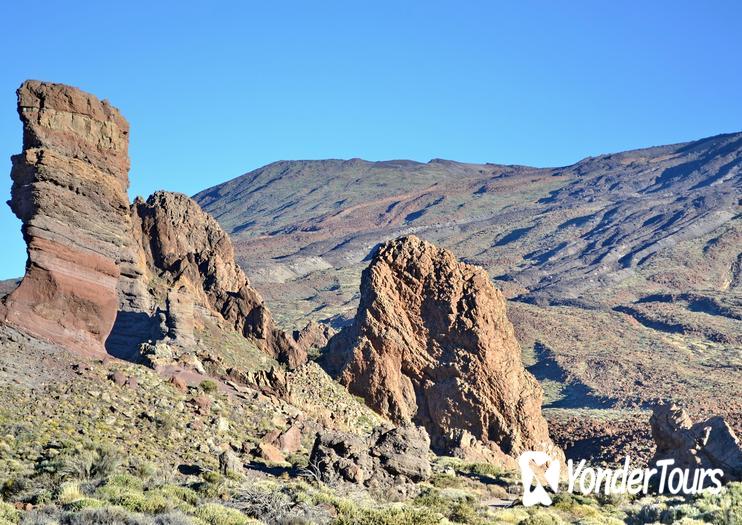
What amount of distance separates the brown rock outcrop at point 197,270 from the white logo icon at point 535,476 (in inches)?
459

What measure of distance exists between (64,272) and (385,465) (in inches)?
414

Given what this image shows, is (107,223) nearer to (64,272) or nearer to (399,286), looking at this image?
(64,272)

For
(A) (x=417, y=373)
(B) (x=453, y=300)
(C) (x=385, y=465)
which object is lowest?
(C) (x=385, y=465)

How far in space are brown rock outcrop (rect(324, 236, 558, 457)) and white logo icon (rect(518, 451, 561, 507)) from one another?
1.02 metres

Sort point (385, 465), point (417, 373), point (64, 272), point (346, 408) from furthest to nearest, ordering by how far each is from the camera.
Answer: point (417, 373), point (346, 408), point (64, 272), point (385, 465)

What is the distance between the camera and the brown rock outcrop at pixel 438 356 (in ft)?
136

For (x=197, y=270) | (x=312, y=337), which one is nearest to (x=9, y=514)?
(x=197, y=270)

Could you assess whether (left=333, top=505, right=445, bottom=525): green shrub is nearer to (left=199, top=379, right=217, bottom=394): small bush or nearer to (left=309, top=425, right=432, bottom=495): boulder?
(left=309, top=425, right=432, bottom=495): boulder

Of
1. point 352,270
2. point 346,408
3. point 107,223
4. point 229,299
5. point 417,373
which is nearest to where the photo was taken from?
point 107,223

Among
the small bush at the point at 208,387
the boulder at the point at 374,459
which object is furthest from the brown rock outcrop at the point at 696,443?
the small bush at the point at 208,387

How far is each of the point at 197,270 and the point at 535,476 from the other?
76.8 ft

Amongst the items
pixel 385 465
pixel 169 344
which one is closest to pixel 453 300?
pixel 169 344

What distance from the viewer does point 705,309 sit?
4894 inches

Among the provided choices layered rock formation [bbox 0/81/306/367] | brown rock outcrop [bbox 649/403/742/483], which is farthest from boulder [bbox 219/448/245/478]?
brown rock outcrop [bbox 649/403/742/483]
